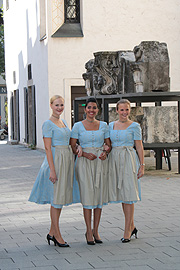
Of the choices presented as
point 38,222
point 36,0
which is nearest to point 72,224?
point 38,222

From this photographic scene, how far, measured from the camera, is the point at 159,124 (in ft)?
45.2

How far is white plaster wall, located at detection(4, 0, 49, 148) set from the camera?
77.1 ft

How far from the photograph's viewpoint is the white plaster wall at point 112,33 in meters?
22.2

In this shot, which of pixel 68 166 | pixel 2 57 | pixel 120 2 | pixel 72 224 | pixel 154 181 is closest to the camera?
pixel 68 166

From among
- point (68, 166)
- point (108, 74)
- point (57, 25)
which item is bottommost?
point (68, 166)

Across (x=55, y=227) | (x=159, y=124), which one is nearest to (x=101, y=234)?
(x=55, y=227)

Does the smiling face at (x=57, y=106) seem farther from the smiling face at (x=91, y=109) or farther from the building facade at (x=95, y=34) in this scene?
the building facade at (x=95, y=34)

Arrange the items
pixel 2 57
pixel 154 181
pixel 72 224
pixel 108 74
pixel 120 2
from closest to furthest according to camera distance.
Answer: pixel 72 224, pixel 154 181, pixel 108 74, pixel 120 2, pixel 2 57

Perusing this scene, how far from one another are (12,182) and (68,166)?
22.6 ft

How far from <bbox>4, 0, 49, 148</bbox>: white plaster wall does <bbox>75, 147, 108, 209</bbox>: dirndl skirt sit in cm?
1545

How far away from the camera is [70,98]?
2220 centimetres

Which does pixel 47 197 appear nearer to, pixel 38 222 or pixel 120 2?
pixel 38 222

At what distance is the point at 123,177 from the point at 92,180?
1.18 ft

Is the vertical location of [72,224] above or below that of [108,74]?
below
